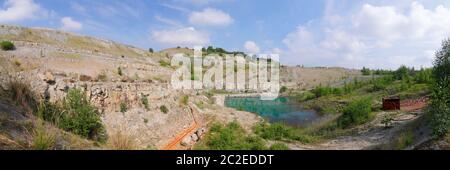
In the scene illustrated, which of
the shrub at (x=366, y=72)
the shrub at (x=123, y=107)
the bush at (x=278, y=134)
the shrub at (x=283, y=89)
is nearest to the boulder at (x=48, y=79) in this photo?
the shrub at (x=123, y=107)

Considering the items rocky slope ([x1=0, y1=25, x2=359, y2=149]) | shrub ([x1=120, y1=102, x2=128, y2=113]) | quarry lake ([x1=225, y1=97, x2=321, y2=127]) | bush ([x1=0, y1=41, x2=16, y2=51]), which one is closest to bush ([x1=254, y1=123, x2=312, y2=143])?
rocky slope ([x1=0, y1=25, x2=359, y2=149])

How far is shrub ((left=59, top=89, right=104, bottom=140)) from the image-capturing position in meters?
9.84

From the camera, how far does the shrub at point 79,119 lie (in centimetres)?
984

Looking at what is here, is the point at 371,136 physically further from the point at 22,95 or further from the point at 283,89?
the point at 283,89

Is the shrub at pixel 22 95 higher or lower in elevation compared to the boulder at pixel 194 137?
higher

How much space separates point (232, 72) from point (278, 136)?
5637 centimetres

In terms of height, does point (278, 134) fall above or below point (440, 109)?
below

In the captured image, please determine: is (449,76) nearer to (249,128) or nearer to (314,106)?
(249,128)

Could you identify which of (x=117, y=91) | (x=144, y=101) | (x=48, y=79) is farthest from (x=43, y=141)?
(x=144, y=101)

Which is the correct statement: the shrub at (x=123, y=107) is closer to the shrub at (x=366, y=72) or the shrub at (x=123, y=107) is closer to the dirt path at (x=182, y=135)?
the dirt path at (x=182, y=135)

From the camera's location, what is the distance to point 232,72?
74125mm

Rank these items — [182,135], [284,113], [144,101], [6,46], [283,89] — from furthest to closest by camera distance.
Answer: [283,89]
[284,113]
[6,46]
[144,101]
[182,135]

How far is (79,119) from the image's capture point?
33.6 ft
